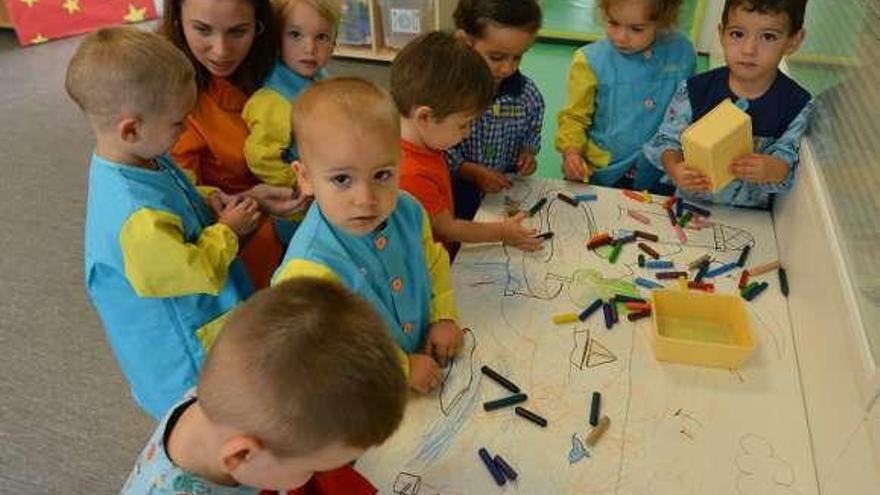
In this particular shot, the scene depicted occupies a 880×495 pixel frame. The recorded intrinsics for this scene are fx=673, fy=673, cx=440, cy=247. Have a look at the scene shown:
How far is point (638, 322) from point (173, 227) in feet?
2.62

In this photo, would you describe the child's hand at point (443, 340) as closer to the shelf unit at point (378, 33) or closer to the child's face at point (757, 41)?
the child's face at point (757, 41)

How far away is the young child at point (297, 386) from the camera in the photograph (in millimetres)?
666

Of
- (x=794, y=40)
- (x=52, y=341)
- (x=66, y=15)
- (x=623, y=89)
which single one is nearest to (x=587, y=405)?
(x=794, y=40)

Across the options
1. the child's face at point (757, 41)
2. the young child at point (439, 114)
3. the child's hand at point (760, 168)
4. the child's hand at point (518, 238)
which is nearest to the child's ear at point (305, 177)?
the young child at point (439, 114)

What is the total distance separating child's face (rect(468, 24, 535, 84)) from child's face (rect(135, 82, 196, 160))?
2.25ft

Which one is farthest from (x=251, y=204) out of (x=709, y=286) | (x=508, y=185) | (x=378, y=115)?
(x=709, y=286)

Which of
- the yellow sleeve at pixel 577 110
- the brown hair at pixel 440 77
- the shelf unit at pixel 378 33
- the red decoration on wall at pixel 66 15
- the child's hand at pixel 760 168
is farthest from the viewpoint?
the red decoration on wall at pixel 66 15

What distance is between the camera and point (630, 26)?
68.0 inches

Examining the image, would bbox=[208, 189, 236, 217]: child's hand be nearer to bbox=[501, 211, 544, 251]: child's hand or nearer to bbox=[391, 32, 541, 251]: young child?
bbox=[391, 32, 541, 251]: young child

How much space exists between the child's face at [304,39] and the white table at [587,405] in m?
0.68

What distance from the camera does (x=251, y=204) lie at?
135 centimetres

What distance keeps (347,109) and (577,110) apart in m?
1.04

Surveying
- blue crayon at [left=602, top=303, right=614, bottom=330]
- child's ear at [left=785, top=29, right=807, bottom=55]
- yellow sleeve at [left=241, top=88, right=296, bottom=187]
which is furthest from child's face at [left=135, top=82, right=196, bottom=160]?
child's ear at [left=785, top=29, right=807, bottom=55]

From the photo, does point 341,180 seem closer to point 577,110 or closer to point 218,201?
point 218,201
